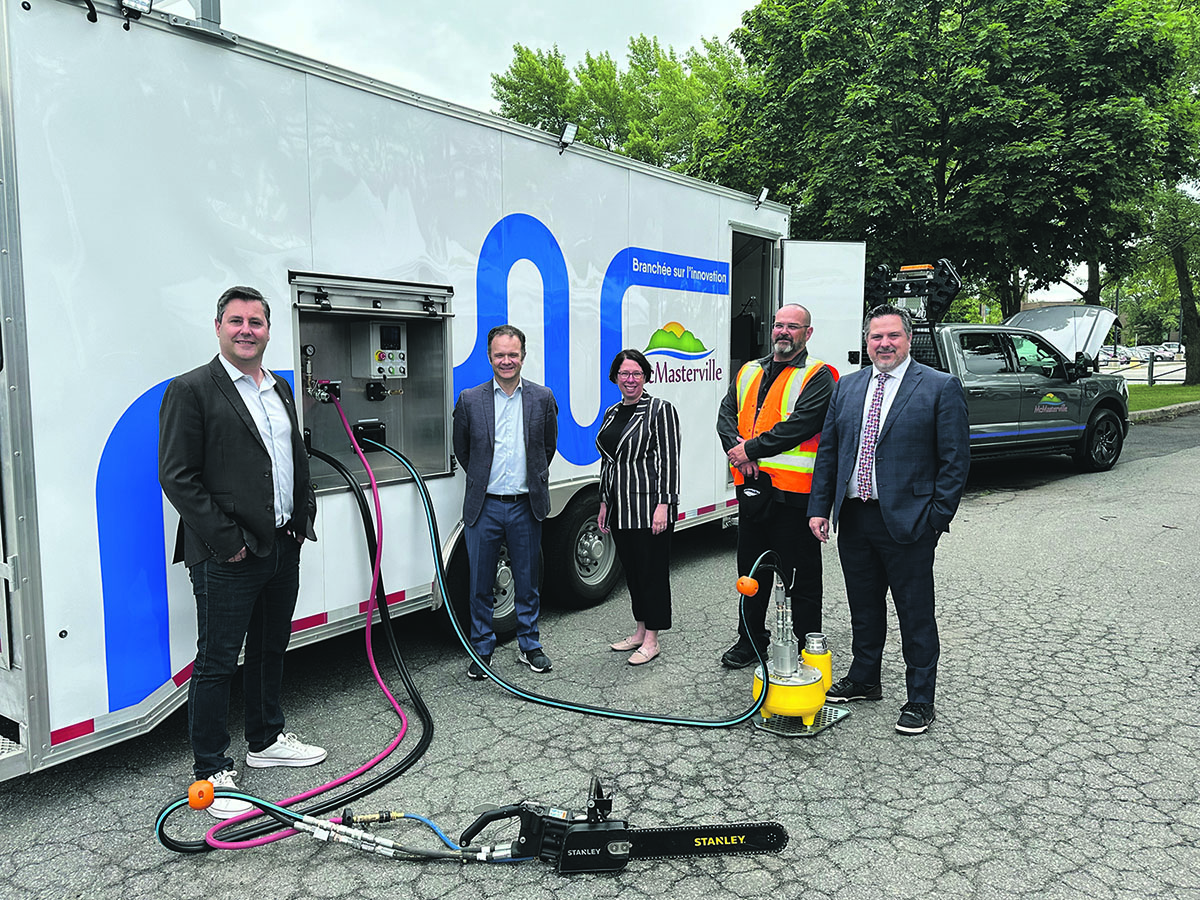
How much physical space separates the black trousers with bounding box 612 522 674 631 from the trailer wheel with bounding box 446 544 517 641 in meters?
0.66

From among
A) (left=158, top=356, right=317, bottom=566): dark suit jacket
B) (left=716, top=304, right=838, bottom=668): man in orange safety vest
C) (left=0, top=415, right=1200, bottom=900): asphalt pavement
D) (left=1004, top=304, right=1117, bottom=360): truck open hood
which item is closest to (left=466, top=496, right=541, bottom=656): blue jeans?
(left=0, top=415, right=1200, bottom=900): asphalt pavement

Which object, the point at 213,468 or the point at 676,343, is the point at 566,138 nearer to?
the point at 676,343

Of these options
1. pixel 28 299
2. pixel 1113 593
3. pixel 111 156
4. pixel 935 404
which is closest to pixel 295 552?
pixel 28 299

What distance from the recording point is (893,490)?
144 inches

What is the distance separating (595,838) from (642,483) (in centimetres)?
209

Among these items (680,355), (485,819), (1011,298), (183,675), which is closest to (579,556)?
(680,355)

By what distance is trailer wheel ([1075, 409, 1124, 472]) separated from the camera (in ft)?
35.8

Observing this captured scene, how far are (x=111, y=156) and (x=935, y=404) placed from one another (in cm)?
328

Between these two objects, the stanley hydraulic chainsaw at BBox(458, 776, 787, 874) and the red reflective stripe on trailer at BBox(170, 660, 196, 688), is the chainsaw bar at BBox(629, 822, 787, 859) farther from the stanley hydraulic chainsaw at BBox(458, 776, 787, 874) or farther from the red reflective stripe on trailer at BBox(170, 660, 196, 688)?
the red reflective stripe on trailer at BBox(170, 660, 196, 688)

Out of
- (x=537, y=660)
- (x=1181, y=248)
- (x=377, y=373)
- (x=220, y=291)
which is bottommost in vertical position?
(x=537, y=660)

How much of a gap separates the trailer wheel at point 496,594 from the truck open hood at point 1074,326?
34.6 feet

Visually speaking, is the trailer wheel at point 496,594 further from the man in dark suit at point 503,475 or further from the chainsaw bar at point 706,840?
the chainsaw bar at point 706,840

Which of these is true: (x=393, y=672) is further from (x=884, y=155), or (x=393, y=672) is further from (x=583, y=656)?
(x=884, y=155)

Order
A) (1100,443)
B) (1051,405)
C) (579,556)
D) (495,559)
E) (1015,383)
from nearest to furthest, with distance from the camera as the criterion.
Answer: (495,559) → (579,556) → (1015,383) → (1051,405) → (1100,443)
